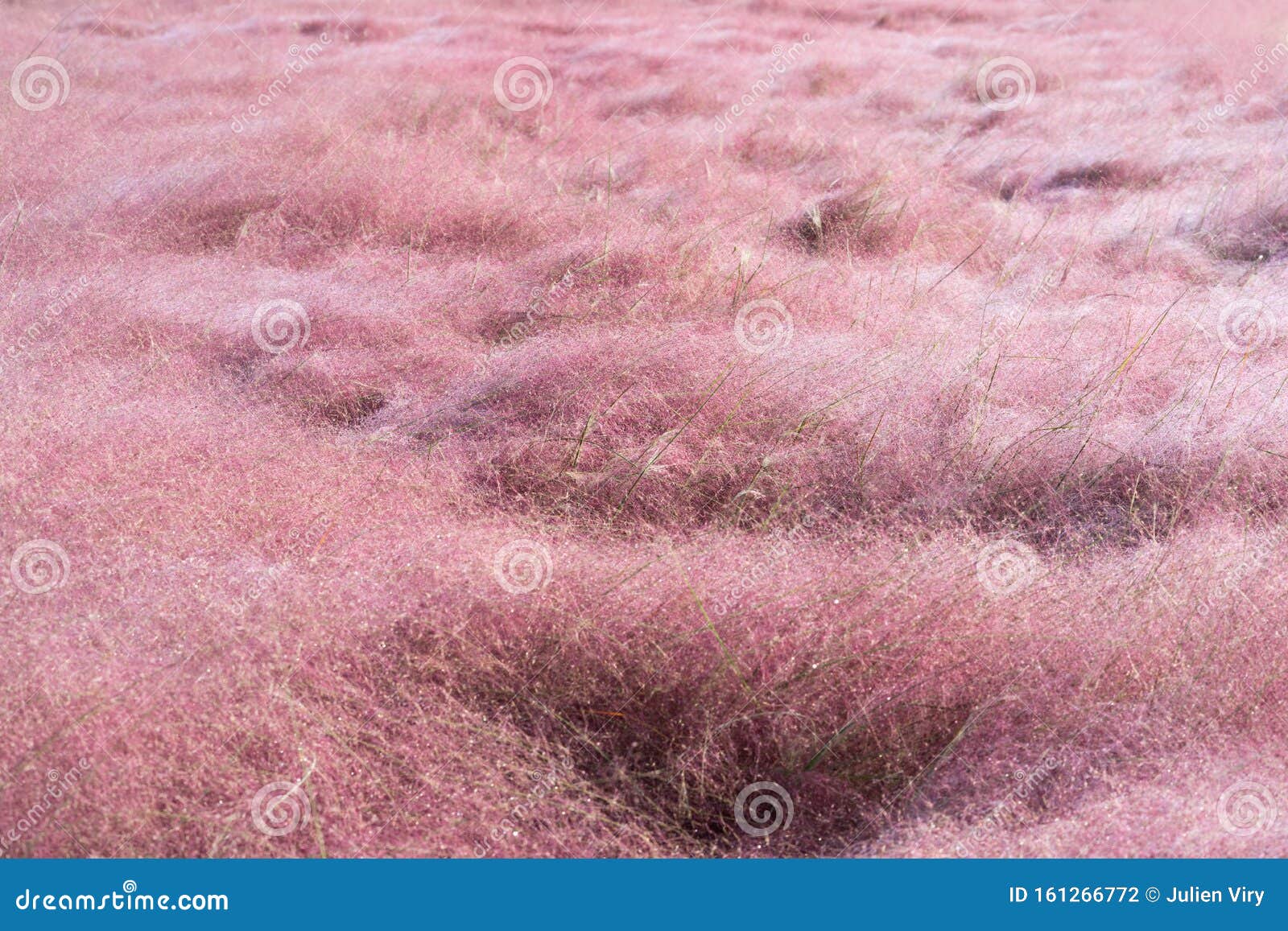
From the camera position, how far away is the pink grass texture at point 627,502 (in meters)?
1.90

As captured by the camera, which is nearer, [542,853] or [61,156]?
[542,853]

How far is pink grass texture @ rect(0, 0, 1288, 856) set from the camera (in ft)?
6.25

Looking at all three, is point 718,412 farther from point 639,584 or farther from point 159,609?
point 159,609

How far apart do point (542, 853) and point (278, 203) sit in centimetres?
353

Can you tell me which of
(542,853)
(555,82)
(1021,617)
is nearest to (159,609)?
(542,853)

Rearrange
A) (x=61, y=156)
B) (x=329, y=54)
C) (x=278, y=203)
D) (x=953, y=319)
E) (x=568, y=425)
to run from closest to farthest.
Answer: (x=568, y=425)
(x=953, y=319)
(x=278, y=203)
(x=61, y=156)
(x=329, y=54)

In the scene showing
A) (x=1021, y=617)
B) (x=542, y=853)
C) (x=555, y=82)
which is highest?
(x=555, y=82)

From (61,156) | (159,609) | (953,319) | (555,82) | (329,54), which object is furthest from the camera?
(329,54)

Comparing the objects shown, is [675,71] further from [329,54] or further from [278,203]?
[278,203]

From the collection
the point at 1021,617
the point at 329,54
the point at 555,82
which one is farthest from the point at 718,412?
the point at 329,54

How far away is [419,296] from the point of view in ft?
11.9

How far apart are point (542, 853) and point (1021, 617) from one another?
1.21 metres

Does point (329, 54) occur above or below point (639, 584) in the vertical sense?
above

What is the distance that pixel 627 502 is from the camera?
2.65 m
